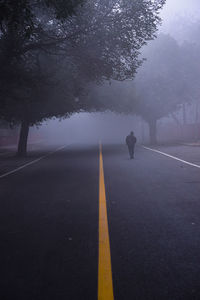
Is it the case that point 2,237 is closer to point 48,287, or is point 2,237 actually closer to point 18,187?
point 48,287

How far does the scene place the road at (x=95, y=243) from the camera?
3455mm

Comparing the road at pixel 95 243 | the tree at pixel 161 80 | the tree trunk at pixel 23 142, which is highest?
the tree at pixel 161 80

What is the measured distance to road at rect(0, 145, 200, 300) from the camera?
11.3 feet

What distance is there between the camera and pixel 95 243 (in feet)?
15.8

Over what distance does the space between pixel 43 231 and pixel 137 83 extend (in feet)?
112

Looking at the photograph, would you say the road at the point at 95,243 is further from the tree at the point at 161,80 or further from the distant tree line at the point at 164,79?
the tree at the point at 161,80

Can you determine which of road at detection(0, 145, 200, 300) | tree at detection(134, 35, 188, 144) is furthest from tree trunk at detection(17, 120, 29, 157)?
road at detection(0, 145, 200, 300)

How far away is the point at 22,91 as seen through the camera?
70.7 ft

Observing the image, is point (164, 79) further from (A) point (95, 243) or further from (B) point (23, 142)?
(A) point (95, 243)

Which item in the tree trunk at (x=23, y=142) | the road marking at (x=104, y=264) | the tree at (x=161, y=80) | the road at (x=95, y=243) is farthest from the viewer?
the tree at (x=161, y=80)

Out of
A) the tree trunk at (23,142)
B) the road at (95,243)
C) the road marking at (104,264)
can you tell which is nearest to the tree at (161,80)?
the tree trunk at (23,142)

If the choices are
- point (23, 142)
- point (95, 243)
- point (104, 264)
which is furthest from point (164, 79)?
point (104, 264)

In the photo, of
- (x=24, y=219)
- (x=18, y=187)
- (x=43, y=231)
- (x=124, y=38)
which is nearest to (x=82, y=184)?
(x=18, y=187)

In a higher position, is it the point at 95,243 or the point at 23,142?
the point at 23,142
